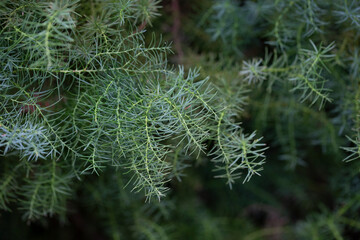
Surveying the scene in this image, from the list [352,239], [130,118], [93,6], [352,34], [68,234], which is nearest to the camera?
[130,118]

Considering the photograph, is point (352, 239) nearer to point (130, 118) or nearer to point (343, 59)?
point (343, 59)

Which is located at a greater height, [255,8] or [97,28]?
[255,8]

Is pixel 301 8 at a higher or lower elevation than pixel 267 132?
higher

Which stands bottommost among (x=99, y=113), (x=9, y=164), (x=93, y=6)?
(x=9, y=164)

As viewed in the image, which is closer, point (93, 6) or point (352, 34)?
point (93, 6)

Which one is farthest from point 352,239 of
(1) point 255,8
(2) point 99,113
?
(2) point 99,113

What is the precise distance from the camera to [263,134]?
2.60 feet

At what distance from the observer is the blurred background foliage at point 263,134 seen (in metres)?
0.64

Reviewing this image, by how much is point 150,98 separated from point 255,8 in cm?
36

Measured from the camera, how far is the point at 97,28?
483 mm

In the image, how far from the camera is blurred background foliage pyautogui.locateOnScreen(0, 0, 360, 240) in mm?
639

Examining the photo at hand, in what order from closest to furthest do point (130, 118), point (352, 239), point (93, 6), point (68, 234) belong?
1. point (130, 118)
2. point (93, 6)
3. point (352, 239)
4. point (68, 234)

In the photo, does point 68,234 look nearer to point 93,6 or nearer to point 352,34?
point 93,6

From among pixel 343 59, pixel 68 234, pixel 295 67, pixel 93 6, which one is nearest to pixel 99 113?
pixel 93 6
